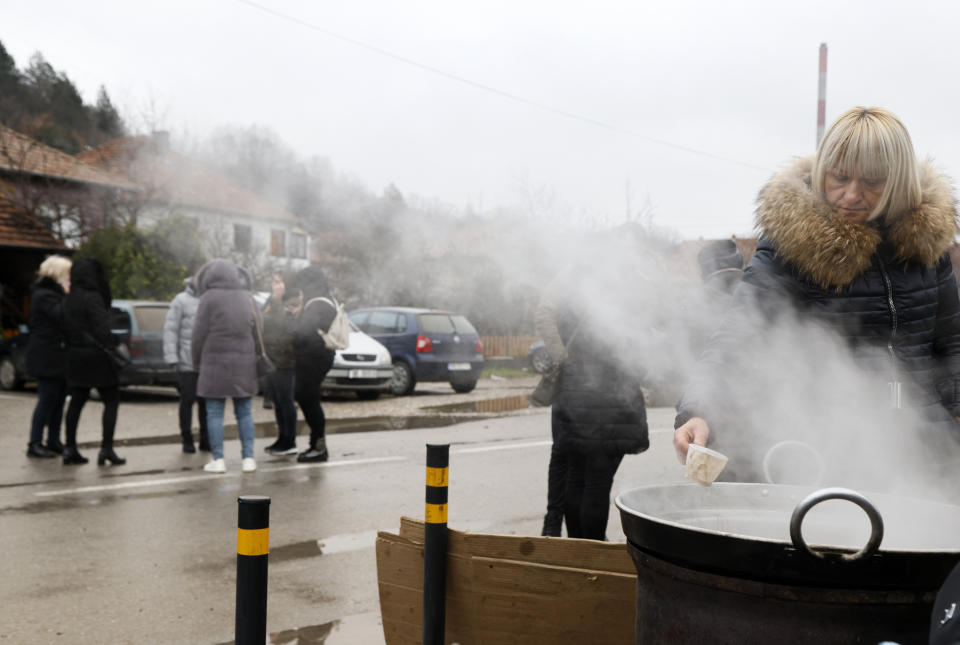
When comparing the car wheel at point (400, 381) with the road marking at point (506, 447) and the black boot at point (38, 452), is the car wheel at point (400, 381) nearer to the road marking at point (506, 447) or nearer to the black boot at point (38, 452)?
the road marking at point (506, 447)

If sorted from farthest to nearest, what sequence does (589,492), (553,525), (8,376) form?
(8,376)
(553,525)
(589,492)

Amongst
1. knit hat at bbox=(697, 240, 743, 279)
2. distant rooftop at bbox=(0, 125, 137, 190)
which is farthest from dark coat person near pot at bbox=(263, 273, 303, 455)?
distant rooftop at bbox=(0, 125, 137, 190)

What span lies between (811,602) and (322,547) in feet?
14.2

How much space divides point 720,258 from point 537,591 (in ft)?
8.31

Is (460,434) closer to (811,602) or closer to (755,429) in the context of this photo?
(755,429)

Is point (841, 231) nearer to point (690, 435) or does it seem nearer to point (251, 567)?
point (690, 435)

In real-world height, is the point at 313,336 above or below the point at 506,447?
above

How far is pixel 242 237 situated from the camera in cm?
2223

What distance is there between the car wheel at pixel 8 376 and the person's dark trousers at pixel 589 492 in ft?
46.1

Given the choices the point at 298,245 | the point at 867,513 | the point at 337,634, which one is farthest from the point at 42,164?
the point at 867,513

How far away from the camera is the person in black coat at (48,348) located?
8.64 metres

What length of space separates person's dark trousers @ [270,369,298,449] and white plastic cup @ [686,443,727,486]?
22.1 feet

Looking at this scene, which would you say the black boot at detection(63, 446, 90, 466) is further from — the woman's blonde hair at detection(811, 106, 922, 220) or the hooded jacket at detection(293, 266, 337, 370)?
the woman's blonde hair at detection(811, 106, 922, 220)

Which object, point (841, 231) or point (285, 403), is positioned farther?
point (285, 403)
